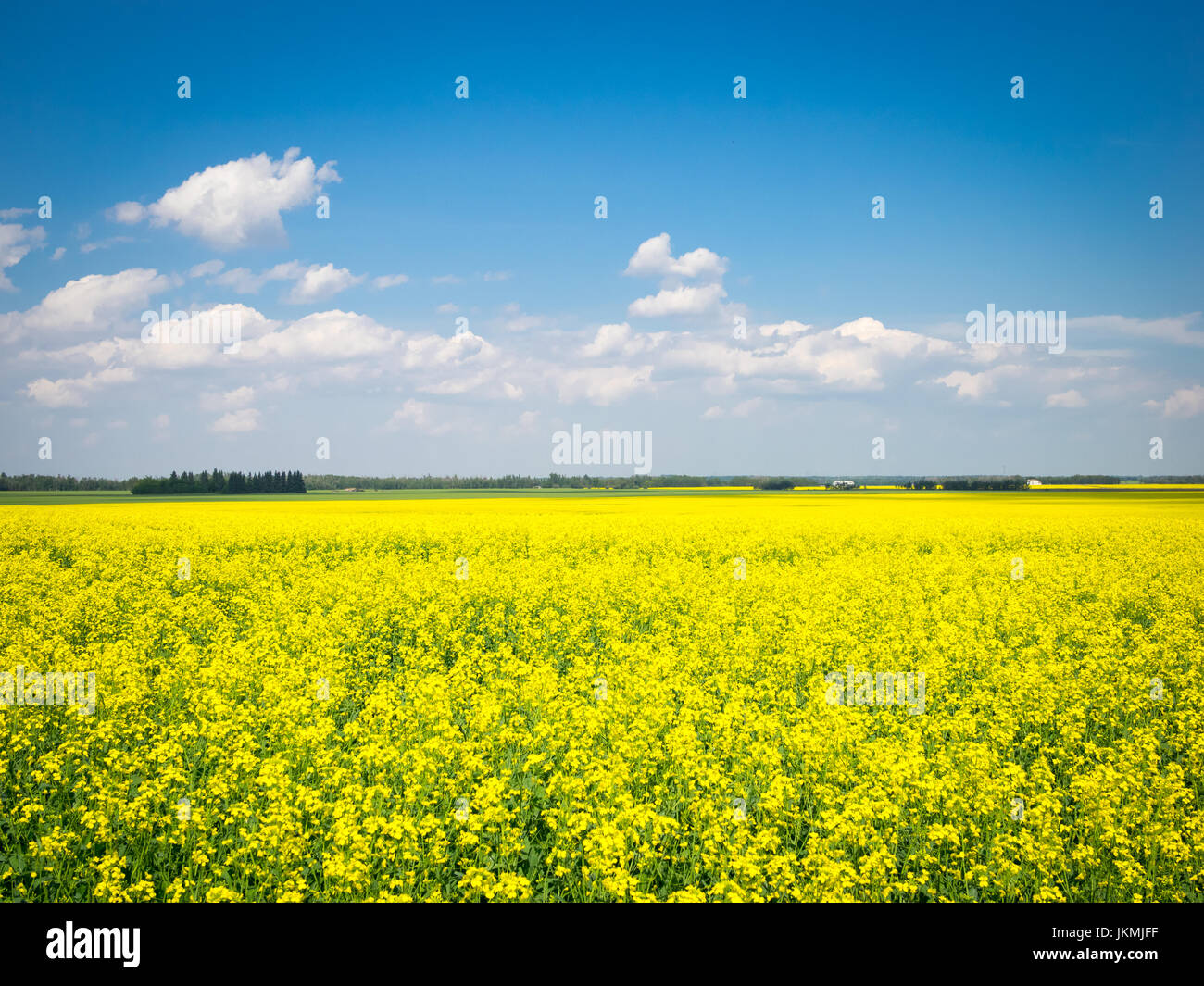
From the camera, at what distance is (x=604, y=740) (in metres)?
7.48

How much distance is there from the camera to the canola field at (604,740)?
546 cm

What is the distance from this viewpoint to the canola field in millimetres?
5461

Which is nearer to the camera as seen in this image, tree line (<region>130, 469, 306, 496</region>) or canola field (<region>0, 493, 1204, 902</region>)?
canola field (<region>0, 493, 1204, 902</region>)

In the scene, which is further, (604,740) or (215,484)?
(215,484)

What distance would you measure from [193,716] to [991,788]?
9.09 m

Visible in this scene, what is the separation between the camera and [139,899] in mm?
5496

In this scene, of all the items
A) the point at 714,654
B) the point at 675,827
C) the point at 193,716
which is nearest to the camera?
the point at 675,827

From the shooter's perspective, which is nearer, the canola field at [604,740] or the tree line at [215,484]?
the canola field at [604,740]

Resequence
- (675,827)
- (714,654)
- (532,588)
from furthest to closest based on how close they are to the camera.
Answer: (532,588)
(714,654)
(675,827)
